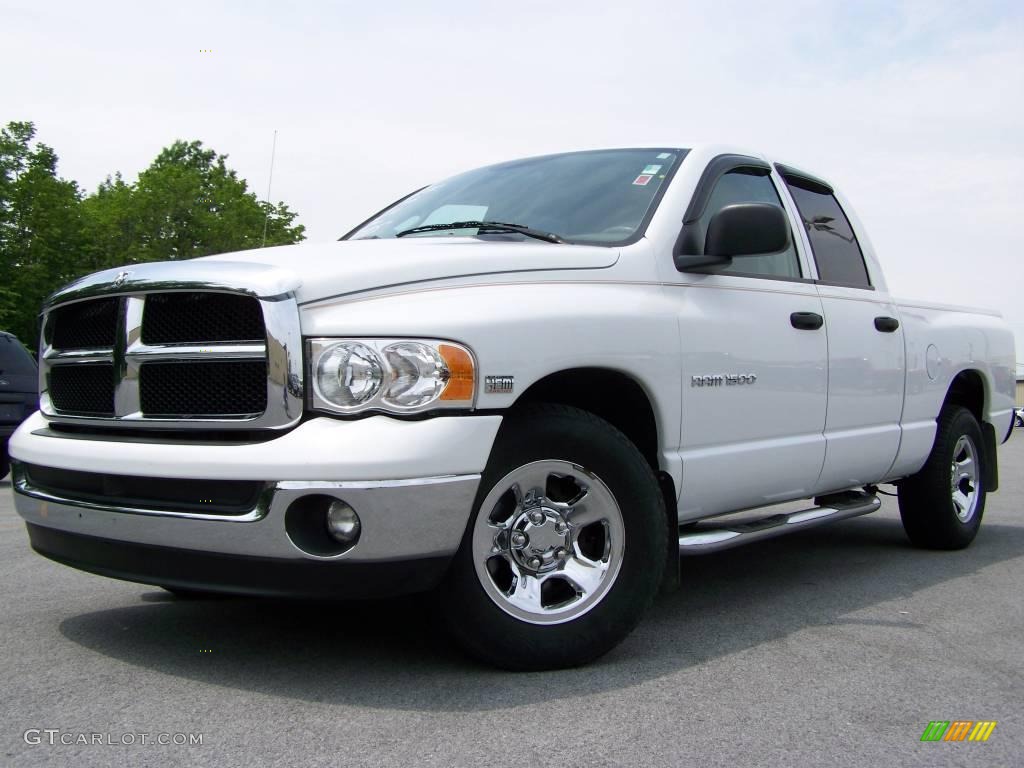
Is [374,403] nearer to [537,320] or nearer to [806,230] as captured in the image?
[537,320]

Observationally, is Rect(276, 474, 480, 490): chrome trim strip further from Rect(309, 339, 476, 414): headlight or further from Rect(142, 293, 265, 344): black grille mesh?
Rect(142, 293, 265, 344): black grille mesh

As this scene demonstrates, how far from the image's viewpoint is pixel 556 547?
3.55 meters

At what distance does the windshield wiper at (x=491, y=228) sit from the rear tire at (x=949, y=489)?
307 centimetres

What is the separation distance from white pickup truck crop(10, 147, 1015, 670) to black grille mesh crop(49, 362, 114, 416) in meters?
0.01

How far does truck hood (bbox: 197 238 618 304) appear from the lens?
3.30 metres

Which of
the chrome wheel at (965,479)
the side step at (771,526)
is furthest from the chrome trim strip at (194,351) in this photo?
the chrome wheel at (965,479)

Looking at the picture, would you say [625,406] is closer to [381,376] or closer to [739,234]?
[739,234]

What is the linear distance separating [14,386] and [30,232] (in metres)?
30.0

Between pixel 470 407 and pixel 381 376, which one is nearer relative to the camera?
pixel 381 376

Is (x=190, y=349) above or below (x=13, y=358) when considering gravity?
above

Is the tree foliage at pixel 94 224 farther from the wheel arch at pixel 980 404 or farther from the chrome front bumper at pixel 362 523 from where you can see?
the chrome front bumper at pixel 362 523

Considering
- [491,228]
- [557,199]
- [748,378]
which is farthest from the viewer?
[557,199]

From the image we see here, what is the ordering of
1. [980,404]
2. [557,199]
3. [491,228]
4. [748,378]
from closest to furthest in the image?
[491,228]
[748,378]
[557,199]
[980,404]

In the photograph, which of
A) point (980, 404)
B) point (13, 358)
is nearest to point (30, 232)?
point (13, 358)
